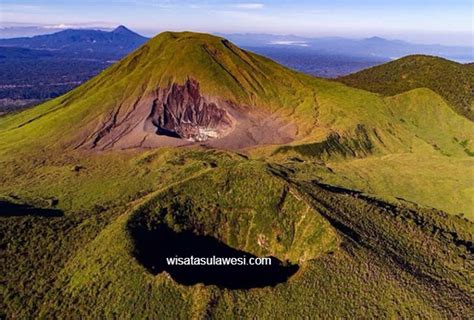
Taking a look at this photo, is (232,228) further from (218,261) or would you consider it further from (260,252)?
(218,261)

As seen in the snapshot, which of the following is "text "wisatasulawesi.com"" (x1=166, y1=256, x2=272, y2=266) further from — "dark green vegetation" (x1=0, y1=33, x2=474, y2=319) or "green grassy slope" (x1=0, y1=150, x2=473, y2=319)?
"green grassy slope" (x1=0, y1=150, x2=473, y2=319)

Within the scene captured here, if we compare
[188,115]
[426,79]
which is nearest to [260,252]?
[188,115]

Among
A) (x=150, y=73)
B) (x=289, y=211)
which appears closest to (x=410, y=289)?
(x=289, y=211)

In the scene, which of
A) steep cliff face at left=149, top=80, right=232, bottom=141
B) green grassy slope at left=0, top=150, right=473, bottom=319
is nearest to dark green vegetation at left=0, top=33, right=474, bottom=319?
green grassy slope at left=0, top=150, right=473, bottom=319

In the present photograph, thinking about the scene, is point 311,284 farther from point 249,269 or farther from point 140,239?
point 140,239

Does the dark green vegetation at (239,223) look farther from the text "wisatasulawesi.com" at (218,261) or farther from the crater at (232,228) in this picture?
the text "wisatasulawesi.com" at (218,261)

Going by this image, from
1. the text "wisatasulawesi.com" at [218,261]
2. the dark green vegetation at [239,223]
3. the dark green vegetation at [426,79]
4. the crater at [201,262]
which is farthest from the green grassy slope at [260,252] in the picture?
the dark green vegetation at [426,79]

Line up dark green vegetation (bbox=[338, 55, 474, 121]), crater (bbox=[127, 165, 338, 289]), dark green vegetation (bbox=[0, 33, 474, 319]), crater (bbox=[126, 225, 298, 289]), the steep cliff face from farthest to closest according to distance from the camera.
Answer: dark green vegetation (bbox=[338, 55, 474, 121]), the steep cliff face, crater (bbox=[127, 165, 338, 289]), crater (bbox=[126, 225, 298, 289]), dark green vegetation (bbox=[0, 33, 474, 319])
